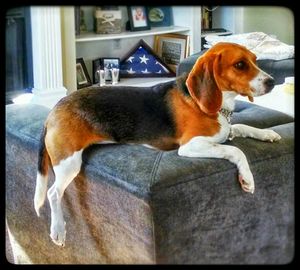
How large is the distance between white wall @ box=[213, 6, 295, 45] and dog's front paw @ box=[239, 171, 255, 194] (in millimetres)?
181

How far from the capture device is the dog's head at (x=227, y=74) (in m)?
0.77

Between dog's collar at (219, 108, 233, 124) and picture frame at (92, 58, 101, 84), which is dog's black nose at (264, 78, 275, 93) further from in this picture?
picture frame at (92, 58, 101, 84)

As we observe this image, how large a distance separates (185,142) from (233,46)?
15 cm

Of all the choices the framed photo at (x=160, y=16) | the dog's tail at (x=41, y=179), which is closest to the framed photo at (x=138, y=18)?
the framed photo at (x=160, y=16)

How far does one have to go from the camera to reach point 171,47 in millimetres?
793

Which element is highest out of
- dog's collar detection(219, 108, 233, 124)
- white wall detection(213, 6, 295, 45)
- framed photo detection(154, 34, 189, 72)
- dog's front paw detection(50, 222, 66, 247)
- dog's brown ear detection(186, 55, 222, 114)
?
white wall detection(213, 6, 295, 45)

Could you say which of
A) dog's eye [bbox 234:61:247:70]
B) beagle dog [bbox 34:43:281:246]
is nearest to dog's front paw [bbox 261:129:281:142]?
beagle dog [bbox 34:43:281:246]

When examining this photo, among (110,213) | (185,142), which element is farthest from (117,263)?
(185,142)

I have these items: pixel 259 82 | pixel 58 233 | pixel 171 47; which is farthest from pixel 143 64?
pixel 58 233

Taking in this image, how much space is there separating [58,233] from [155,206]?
0.59ft

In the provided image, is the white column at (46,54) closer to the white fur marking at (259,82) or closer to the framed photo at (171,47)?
the framed photo at (171,47)

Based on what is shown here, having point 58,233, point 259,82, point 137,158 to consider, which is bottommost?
point 58,233

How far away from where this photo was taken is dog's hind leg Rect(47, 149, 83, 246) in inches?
31.8

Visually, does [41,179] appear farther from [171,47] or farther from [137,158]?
[171,47]
